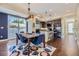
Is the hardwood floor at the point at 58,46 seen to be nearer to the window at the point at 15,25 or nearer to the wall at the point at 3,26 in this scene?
the window at the point at 15,25

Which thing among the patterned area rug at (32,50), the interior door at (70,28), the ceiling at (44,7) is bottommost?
the patterned area rug at (32,50)

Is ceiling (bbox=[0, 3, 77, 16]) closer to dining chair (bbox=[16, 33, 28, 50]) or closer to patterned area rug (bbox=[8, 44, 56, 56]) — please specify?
dining chair (bbox=[16, 33, 28, 50])

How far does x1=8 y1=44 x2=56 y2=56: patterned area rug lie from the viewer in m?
2.62

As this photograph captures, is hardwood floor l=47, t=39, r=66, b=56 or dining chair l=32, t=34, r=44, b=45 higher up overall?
dining chair l=32, t=34, r=44, b=45

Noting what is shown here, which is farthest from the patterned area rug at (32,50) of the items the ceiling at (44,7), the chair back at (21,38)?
the ceiling at (44,7)

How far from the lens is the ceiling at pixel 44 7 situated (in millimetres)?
2588

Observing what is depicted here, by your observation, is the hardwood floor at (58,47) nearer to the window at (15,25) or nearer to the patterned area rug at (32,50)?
the patterned area rug at (32,50)

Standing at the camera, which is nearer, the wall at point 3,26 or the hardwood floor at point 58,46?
the wall at point 3,26

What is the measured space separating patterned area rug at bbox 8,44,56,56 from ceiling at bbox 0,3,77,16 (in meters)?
0.79

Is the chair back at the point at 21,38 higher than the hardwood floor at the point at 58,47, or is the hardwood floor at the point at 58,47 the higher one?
the chair back at the point at 21,38

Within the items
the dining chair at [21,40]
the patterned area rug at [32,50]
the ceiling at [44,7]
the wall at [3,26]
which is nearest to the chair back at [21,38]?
the dining chair at [21,40]

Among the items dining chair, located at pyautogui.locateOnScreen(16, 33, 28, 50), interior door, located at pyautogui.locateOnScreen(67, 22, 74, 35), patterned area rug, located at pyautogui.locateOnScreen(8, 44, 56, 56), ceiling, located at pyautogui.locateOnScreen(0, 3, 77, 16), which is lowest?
patterned area rug, located at pyautogui.locateOnScreen(8, 44, 56, 56)

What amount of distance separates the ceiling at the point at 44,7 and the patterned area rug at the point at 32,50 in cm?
79

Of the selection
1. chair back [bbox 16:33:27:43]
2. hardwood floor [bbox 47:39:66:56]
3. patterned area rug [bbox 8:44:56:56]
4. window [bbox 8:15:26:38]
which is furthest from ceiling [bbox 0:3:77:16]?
patterned area rug [bbox 8:44:56:56]
